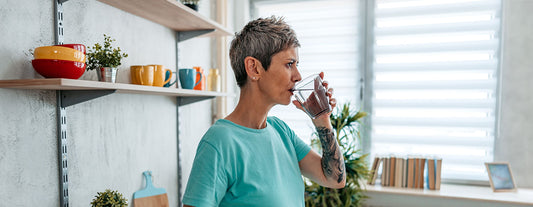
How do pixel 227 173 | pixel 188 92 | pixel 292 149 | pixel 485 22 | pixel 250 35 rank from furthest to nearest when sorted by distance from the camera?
pixel 485 22
pixel 188 92
pixel 292 149
pixel 250 35
pixel 227 173

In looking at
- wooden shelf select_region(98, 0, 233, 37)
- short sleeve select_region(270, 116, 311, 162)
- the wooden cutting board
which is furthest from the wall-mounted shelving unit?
short sleeve select_region(270, 116, 311, 162)

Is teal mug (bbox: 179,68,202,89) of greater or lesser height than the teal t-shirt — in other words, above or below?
above

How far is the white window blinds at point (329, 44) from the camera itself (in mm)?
2754

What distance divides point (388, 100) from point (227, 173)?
2.04 m

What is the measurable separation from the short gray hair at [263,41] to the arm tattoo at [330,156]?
0.29 m

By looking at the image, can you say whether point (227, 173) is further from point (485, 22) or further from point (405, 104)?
point (485, 22)

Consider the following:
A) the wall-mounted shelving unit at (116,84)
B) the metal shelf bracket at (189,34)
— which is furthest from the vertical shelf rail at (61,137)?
the metal shelf bracket at (189,34)

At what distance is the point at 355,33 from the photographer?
2.74m

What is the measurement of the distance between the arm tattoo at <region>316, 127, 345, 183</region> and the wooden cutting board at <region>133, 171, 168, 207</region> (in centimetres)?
95

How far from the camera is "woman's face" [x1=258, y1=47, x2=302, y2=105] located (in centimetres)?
99

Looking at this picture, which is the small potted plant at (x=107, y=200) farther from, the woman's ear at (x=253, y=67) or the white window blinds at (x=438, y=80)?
the white window blinds at (x=438, y=80)

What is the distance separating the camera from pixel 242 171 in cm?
92

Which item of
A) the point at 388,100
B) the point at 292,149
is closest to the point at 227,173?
the point at 292,149

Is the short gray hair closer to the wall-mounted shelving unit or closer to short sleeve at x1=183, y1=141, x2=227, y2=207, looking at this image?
short sleeve at x1=183, y1=141, x2=227, y2=207
